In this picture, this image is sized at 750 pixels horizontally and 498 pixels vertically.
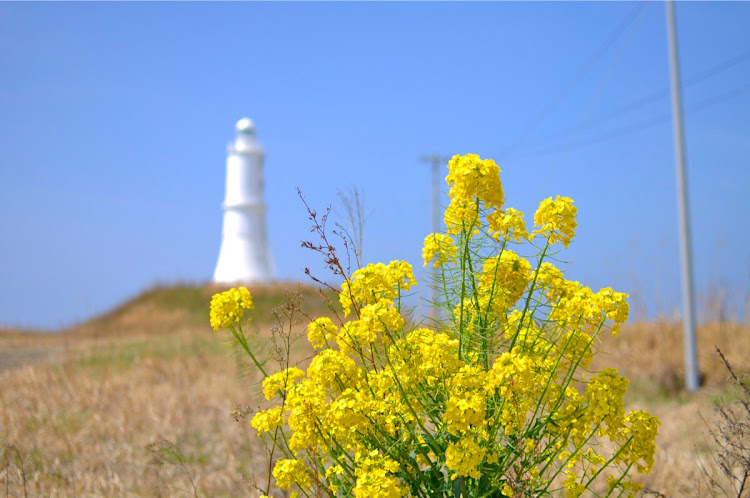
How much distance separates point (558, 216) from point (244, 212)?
2792 cm

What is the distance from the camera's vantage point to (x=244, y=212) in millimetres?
29328

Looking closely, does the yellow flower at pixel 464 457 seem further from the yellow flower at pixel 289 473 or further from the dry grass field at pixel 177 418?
the dry grass field at pixel 177 418

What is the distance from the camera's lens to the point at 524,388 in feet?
6.65

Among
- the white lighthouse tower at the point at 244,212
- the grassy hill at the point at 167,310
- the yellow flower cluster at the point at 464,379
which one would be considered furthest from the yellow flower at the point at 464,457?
the white lighthouse tower at the point at 244,212

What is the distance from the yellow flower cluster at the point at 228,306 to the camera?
103 inches

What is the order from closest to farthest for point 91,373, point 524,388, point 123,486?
point 524,388, point 123,486, point 91,373

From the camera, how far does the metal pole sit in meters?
8.88

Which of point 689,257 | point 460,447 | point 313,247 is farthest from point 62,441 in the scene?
point 689,257

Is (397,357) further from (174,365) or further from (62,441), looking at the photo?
(174,365)

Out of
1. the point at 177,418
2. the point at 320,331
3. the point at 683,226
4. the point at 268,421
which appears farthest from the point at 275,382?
the point at 683,226

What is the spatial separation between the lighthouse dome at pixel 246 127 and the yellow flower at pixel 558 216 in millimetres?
→ 28815

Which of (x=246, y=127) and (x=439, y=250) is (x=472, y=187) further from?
(x=246, y=127)

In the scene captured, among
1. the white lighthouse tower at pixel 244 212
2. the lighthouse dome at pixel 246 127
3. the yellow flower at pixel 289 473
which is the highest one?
the lighthouse dome at pixel 246 127

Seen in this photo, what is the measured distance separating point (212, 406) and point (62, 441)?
6.43ft
